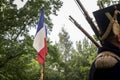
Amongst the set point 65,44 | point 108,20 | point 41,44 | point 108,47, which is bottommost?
point 65,44

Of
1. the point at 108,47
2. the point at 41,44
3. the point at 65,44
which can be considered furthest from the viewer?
the point at 65,44

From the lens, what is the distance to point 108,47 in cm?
311

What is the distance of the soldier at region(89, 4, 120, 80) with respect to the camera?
2910 millimetres

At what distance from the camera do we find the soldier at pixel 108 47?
2910 mm

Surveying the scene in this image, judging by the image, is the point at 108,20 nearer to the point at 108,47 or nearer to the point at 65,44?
the point at 108,47

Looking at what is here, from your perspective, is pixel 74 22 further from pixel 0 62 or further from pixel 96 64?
pixel 0 62

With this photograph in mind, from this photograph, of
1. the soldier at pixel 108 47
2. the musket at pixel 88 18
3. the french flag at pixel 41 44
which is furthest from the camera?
the french flag at pixel 41 44

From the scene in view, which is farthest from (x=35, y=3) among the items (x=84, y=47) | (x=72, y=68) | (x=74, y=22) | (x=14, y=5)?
(x=84, y=47)

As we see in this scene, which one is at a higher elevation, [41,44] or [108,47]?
[108,47]

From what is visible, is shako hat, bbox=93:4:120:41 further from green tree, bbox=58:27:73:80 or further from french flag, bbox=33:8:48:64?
green tree, bbox=58:27:73:80

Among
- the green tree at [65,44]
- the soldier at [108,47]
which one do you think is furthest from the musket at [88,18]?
the green tree at [65,44]

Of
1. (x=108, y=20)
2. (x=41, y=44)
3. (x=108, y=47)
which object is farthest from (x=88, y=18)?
(x=41, y=44)

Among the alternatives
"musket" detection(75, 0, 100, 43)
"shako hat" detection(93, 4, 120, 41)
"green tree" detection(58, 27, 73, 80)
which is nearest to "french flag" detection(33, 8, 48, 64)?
"musket" detection(75, 0, 100, 43)

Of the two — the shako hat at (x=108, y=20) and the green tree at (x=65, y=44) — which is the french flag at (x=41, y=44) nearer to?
the shako hat at (x=108, y=20)
